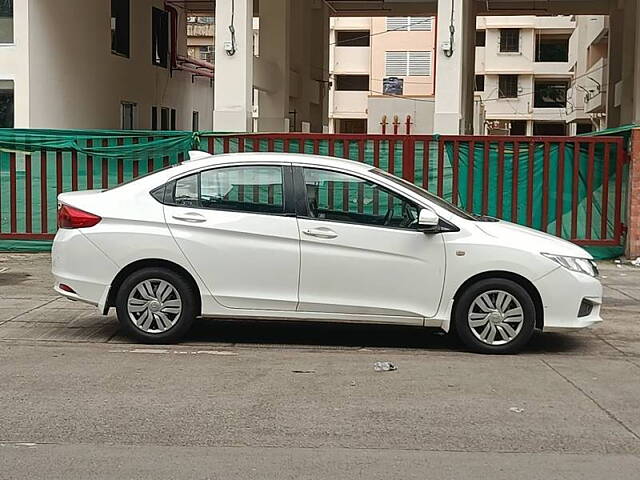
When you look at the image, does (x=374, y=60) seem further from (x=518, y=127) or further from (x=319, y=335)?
(x=319, y=335)

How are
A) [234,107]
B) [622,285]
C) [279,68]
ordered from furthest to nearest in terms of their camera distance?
[279,68] < [234,107] < [622,285]

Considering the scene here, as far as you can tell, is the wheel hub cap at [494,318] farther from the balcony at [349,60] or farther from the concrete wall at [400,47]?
the balcony at [349,60]

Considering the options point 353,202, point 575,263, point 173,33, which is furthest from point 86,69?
point 575,263

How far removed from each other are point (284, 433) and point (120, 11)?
2001cm

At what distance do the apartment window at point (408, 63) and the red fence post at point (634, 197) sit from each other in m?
37.3

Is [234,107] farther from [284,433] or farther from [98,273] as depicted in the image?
[284,433]

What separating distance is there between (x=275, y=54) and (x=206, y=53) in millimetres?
23195

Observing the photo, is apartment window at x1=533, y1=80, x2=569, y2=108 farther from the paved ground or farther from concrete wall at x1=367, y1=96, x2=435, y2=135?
the paved ground

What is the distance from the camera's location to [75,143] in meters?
15.1

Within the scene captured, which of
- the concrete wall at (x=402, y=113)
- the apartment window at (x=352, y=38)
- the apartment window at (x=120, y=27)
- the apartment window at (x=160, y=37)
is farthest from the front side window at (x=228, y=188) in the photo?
the apartment window at (x=352, y=38)

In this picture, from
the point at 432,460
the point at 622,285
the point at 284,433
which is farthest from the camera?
the point at 622,285

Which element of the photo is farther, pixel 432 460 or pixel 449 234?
pixel 449 234

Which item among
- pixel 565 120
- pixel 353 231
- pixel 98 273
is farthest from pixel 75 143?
pixel 565 120

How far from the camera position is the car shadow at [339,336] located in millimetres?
9000
